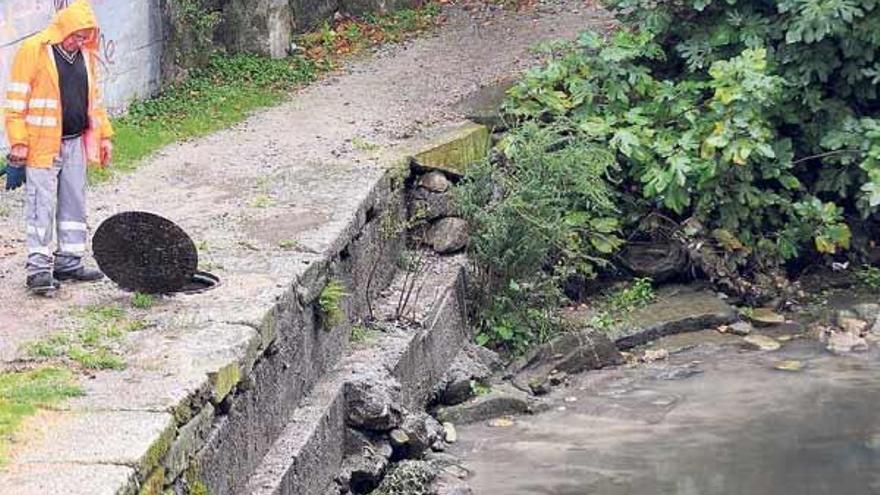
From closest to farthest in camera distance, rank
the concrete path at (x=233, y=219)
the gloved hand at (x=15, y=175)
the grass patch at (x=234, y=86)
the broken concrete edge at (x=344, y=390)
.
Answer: the concrete path at (x=233, y=219)
the broken concrete edge at (x=344, y=390)
the gloved hand at (x=15, y=175)
the grass patch at (x=234, y=86)

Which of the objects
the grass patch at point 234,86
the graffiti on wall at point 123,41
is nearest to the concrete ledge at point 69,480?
the grass patch at point 234,86

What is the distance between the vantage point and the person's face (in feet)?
26.6

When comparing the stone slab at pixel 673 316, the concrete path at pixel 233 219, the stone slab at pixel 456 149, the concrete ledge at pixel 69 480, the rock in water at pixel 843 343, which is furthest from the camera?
the stone slab at pixel 456 149

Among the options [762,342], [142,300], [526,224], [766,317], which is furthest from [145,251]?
[766,317]

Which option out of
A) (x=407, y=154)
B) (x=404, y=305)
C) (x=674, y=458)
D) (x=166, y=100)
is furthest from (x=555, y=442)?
(x=166, y=100)

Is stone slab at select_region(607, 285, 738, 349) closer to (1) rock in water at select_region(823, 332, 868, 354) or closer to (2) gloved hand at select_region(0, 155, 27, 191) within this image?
(1) rock in water at select_region(823, 332, 868, 354)

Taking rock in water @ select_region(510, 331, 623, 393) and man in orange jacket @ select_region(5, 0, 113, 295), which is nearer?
man in orange jacket @ select_region(5, 0, 113, 295)

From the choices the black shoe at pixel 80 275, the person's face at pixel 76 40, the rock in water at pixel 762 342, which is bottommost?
the rock in water at pixel 762 342

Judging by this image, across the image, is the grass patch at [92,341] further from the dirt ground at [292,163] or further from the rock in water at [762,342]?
the rock in water at [762,342]

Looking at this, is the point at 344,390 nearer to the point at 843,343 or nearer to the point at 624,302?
the point at 624,302

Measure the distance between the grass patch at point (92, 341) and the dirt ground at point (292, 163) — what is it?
0.11 m

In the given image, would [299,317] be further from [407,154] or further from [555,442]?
[407,154]

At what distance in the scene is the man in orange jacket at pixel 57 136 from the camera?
802 cm

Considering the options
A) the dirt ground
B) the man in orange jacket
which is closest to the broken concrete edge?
the dirt ground
